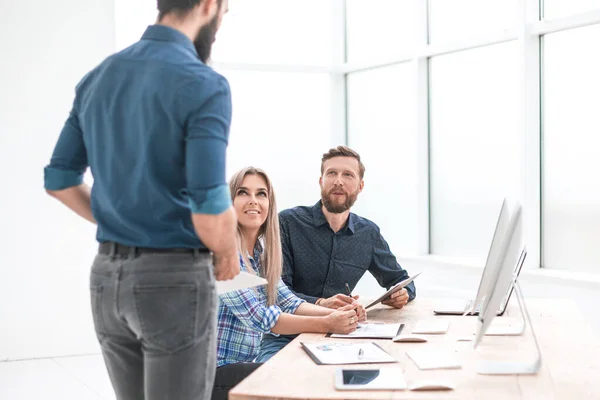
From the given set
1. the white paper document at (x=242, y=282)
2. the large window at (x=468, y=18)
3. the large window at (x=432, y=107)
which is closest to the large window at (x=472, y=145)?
the large window at (x=432, y=107)

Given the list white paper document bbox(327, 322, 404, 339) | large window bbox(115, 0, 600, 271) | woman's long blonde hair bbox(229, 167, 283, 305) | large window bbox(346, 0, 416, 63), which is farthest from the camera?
large window bbox(346, 0, 416, 63)

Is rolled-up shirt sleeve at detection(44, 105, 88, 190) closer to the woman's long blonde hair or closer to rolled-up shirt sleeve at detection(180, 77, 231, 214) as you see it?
rolled-up shirt sleeve at detection(180, 77, 231, 214)

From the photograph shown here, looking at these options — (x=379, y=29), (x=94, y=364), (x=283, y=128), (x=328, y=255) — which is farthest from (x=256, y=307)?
(x=379, y=29)

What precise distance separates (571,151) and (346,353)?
2.95m

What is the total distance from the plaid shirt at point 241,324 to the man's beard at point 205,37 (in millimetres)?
1121

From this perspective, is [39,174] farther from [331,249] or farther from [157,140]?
[157,140]

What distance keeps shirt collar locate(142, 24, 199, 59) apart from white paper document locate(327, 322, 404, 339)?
123cm

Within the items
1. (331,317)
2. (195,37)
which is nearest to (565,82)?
(331,317)

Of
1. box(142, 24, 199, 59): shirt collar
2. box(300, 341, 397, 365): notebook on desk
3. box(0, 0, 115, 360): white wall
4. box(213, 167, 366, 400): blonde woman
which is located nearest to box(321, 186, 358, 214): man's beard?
box(213, 167, 366, 400): blonde woman

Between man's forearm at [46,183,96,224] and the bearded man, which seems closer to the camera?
man's forearm at [46,183,96,224]

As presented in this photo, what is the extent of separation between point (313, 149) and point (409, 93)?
100cm

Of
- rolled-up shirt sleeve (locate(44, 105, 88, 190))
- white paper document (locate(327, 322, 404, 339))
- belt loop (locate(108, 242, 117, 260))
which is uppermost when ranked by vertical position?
rolled-up shirt sleeve (locate(44, 105, 88, 190))

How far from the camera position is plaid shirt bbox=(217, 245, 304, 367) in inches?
104

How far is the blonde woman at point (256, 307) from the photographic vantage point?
2.64 m
